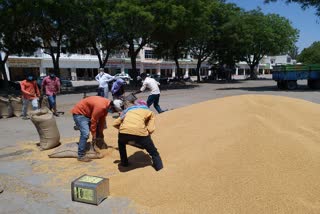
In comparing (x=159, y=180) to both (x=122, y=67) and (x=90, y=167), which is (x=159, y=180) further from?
(x=122, y=67)

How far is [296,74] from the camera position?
22.7 metres

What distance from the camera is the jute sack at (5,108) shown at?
11.6 metres

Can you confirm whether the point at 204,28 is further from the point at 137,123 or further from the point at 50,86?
the point at 137,123

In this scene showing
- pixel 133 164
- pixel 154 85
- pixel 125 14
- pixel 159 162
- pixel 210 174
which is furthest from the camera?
pixel 125 14

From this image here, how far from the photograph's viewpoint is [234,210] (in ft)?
12.7

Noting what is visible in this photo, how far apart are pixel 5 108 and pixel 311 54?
308 feet

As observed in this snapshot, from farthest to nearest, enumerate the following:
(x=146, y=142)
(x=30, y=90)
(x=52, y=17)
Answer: (x=52, y=17) → (x=30, y=90) → (x=146, y=142)

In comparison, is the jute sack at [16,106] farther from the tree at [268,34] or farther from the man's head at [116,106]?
the tree at [268,34]

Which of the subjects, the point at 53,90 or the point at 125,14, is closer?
the point at 53,90

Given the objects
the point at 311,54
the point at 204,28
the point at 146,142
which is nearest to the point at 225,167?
the point at 146,142

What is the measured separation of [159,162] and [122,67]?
54.9 meters

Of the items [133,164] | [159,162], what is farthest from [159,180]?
[133,164]

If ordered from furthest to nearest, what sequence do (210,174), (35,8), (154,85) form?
(35,8), (154,85), (210,174)

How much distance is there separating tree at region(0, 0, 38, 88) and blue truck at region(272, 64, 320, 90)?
667 inches
